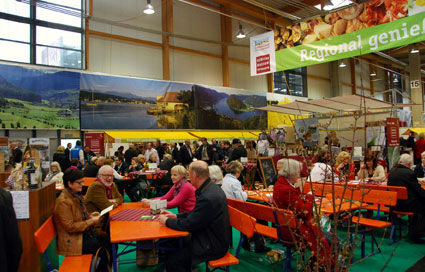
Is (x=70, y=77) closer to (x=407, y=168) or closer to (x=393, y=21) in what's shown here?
(x=393, y=21)

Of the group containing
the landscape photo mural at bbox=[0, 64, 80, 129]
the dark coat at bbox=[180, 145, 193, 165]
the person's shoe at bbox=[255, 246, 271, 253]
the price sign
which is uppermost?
the price sign

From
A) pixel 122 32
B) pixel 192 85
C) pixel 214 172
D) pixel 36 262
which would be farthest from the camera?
pixel 192 85

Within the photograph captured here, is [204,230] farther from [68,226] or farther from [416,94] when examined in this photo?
[416,94]

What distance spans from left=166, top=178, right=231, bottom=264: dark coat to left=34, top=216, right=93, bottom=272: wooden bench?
2.46 ft

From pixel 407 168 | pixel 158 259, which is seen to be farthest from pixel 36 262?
pixel 407 168

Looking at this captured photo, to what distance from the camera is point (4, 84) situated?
36.3 ft

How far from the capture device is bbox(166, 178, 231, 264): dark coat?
2656 millimetres

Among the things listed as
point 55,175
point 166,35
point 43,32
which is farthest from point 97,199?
point 166,35

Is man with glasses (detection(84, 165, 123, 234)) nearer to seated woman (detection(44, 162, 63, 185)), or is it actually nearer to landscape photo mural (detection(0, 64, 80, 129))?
seated woman (detection(44, 162, 63, 185))

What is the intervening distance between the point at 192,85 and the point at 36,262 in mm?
14042

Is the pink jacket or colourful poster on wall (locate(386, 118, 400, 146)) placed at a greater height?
colourful poster on wall (locate(386, 118, 400, 146))

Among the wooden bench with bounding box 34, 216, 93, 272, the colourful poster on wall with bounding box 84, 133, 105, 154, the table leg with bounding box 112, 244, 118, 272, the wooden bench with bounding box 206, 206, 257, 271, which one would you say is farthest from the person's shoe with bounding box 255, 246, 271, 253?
the colourful poster on wall with bounding box 84, 133, 105, 154

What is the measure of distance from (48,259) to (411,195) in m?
4.38

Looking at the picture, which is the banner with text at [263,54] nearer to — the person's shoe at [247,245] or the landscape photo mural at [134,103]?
the person's shoe at [247,245]
